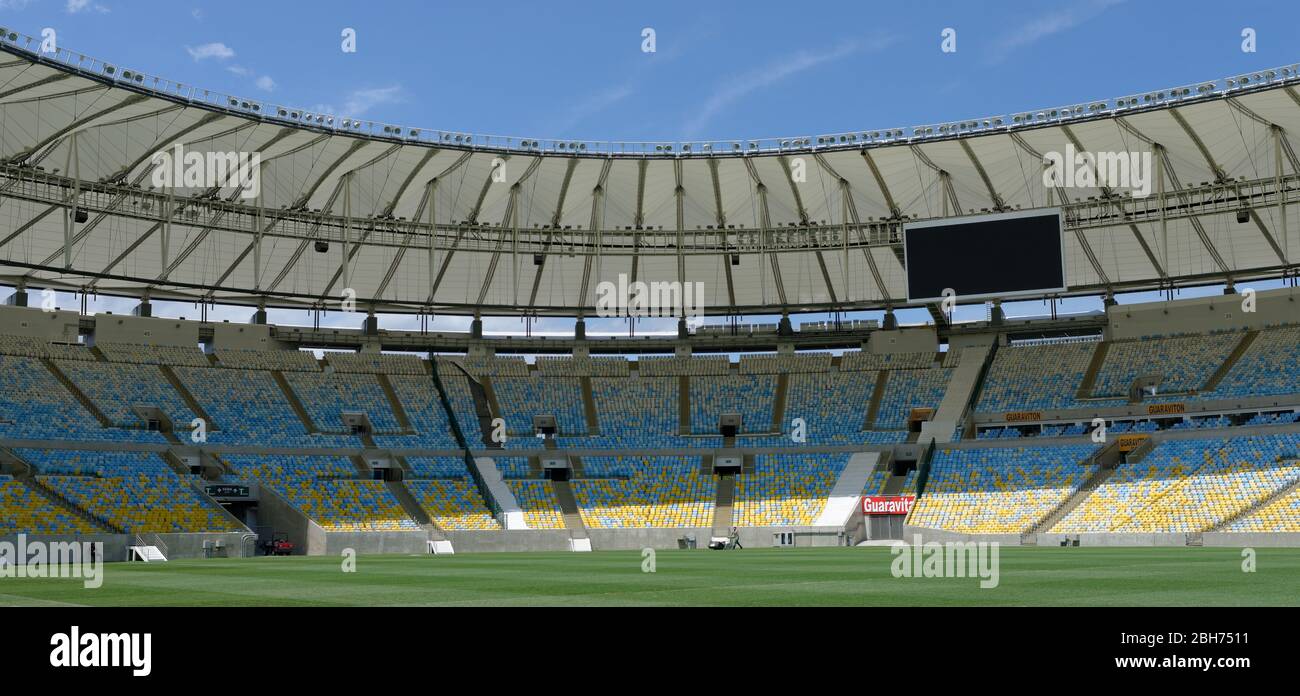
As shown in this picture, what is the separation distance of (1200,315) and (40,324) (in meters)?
58.0

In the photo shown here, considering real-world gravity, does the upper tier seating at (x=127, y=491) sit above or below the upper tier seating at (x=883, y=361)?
below

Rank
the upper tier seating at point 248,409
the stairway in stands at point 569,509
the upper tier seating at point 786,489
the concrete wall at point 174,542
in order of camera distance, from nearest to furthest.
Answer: the concrete wall at point 174,542 < the stairway in stands at point 569,509 < the upper tier seating at point 786,489 < the upper tier seating at point 248,409

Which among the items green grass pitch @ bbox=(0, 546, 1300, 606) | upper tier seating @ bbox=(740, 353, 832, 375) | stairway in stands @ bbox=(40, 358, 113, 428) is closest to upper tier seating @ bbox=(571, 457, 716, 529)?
upper tier seating @ bbox=(740, 353, 832, 375)

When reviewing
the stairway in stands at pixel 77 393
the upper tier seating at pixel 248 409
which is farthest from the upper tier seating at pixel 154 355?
the stairway in stands at pixel 77 393

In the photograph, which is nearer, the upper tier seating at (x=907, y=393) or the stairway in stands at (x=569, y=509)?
the stairway in stands at (x=569, y=509)

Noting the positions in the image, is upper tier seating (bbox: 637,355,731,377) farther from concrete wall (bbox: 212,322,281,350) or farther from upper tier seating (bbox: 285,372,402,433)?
concrete wall (bbox: 212,322,281,350)

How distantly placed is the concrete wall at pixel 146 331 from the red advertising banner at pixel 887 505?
1382 inches

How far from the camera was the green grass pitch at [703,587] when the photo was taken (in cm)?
1457

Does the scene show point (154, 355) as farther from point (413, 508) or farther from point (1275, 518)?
point (1275, 518)

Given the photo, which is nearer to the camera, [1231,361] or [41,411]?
[41,411]

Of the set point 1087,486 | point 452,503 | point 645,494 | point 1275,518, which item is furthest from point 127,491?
point 1275,518

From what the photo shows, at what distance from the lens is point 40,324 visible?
54.6 meters

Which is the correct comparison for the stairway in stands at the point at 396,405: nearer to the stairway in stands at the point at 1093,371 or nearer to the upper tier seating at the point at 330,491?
the upper tier seating at the point at 330,491
